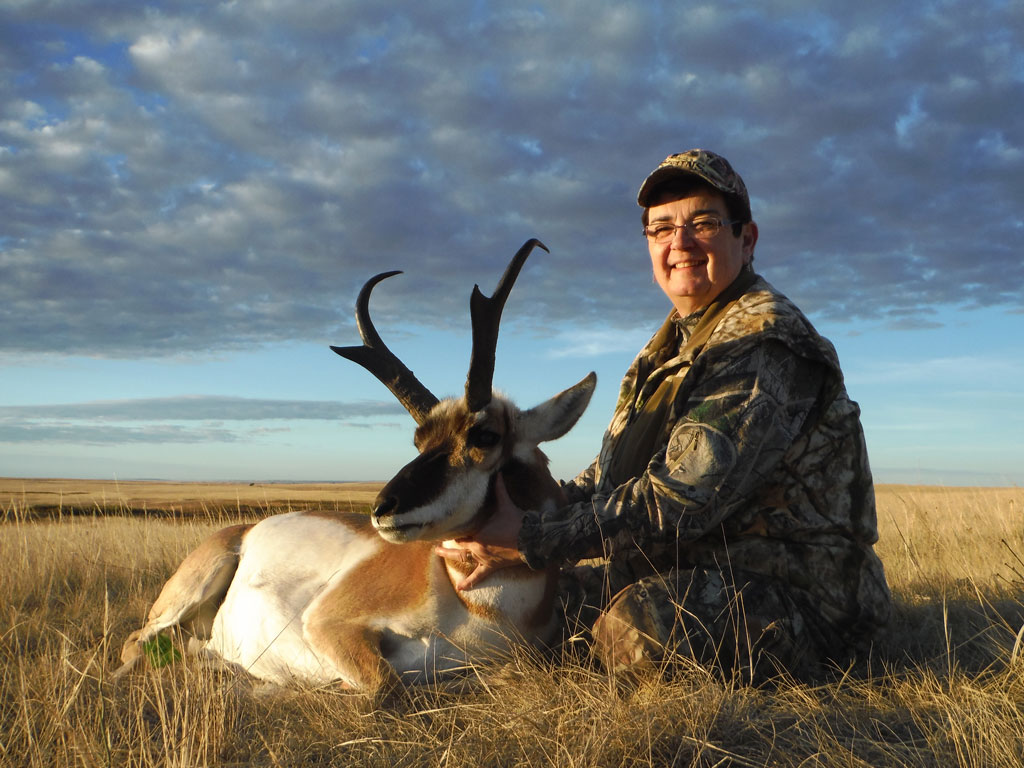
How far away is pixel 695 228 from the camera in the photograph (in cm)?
549

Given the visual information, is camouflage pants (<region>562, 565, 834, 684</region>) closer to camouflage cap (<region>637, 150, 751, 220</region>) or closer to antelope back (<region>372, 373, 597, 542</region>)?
antelope back (<region>372, 373, 597, 542</region>)

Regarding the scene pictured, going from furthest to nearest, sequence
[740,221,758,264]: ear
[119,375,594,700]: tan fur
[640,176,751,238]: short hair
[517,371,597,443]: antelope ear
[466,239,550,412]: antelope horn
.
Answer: [740,221,758,264]: ear → [640,176,751,238]: short hair → [517,371,597,443]: antelope ear → [466,239,550,412]: antelope horn → [119,375,594,700]: tan fur

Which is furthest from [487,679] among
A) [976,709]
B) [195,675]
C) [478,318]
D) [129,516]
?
Answer: [129,516]

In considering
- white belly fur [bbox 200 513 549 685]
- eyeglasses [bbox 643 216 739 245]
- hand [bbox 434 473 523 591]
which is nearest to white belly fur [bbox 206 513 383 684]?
white belly fur [bbox 200 513 549 685]

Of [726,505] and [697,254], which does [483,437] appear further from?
[697,254]

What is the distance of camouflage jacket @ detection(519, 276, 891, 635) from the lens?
446 cm

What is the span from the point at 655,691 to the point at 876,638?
1.95m

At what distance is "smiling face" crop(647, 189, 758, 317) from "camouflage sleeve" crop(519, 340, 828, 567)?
0.92m

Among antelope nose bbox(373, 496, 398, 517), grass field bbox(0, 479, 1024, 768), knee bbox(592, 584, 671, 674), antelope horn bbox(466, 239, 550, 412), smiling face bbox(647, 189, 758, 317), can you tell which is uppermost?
smiling face bbox(647, 189, 758, 317)

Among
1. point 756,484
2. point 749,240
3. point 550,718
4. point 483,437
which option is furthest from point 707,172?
point 550,718

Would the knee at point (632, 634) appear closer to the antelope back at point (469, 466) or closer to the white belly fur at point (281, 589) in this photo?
the antelope back at point (469, 466)

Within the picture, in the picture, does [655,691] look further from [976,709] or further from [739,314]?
[739,314]

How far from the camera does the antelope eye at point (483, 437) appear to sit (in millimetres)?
4801

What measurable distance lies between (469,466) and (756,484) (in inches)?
63.2
